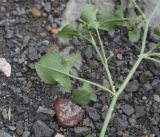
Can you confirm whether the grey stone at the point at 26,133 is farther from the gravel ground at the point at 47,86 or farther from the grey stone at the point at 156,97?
the grey stone at the point at 156,97

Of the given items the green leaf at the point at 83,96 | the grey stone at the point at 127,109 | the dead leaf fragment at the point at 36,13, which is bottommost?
the grey stone at the point at 127,109

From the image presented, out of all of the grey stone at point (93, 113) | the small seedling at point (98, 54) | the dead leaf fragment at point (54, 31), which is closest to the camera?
the small seedling at point (98, 54)

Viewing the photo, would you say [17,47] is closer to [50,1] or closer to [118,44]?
[50,1]

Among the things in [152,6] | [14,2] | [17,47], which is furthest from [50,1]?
[152,6]

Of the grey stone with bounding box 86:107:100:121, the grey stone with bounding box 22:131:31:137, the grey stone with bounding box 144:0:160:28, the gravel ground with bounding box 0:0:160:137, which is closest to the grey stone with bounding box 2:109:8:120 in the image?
the gravel ground with bounding box 0:0:160:137

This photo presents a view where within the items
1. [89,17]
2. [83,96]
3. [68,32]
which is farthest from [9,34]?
[83,96]

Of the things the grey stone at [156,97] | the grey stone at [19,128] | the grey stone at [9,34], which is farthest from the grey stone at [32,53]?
the grey stone at [156,97]

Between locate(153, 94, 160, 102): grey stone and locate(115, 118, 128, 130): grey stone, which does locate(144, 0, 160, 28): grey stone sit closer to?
locate(153, 94, 160, 102): grey stone
